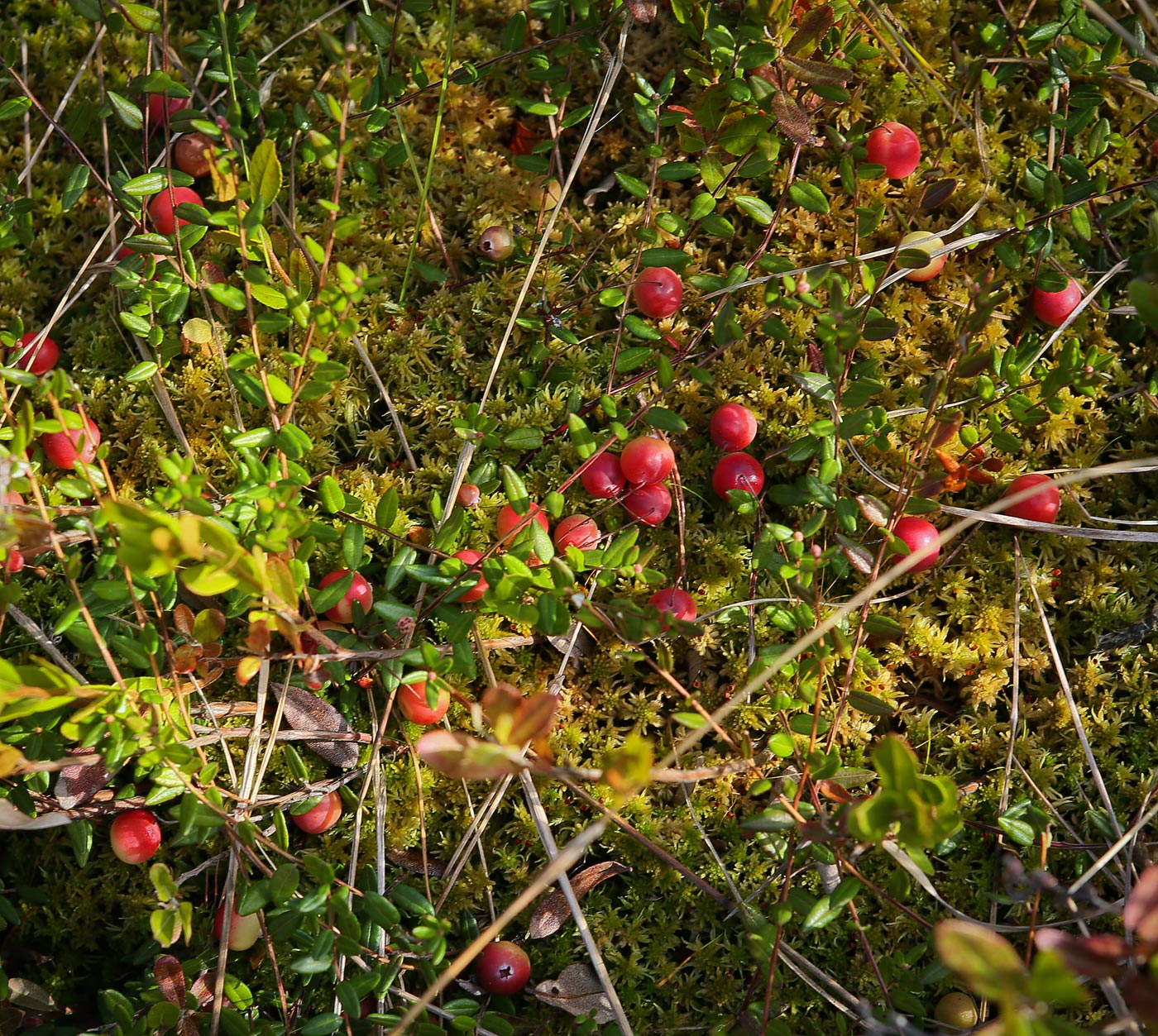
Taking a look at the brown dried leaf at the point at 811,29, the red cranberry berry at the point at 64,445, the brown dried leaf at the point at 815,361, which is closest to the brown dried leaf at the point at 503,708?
the red cranberry berry at the point at 64,445

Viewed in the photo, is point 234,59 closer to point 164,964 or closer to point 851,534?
point 851,534

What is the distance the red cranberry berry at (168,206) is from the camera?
2672 mm

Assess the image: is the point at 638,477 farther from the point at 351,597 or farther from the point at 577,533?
the point at 351,597

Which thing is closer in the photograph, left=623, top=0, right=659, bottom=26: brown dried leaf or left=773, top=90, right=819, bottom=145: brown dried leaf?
left=773, top=90, right=819, bottom=145: brown dried leaf

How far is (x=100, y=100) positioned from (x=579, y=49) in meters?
1.54

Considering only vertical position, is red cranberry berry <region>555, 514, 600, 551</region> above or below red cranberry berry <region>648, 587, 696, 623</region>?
above

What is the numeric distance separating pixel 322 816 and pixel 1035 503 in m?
2.19

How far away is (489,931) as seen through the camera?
5.33 feet

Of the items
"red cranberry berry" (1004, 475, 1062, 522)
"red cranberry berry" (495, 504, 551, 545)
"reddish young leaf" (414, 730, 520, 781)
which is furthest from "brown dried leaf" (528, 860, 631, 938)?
"red cranberry berry" (1004, 475, 1062, 522)

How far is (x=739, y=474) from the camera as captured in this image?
2590 millimetres

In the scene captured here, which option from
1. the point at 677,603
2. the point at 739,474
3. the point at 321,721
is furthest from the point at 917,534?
the point at 321,721

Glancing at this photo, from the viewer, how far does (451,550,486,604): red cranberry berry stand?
2.35 m

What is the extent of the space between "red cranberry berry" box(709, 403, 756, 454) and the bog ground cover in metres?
0.02

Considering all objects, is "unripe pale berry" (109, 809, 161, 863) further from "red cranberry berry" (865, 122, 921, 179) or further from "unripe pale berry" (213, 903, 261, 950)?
"red cranberry berry" (865, 122, 921, 179)
